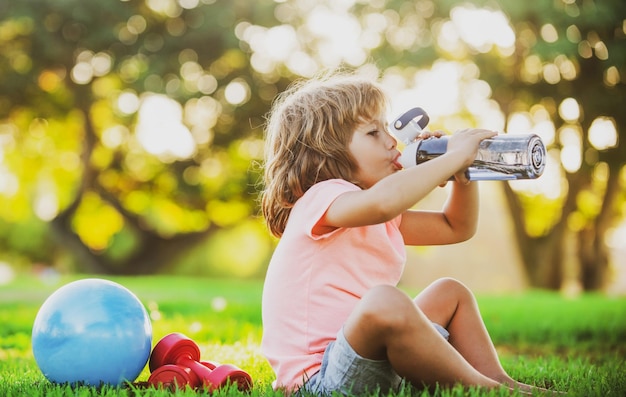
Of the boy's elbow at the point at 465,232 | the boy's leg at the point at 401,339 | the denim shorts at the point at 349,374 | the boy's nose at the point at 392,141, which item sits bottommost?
the denim shorts at the point at 349,374

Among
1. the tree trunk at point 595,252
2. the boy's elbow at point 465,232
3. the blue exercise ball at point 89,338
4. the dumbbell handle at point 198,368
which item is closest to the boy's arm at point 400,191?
the boy's elbow at point 465,232

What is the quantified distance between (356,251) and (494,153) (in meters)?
0.62

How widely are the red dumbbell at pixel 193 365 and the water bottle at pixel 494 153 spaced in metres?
1.07

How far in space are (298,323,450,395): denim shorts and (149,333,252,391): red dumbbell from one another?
405 mm

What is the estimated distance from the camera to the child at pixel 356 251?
251 centimetres

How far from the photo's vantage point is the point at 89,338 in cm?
299

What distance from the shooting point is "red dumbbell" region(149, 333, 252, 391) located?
2.97 meters

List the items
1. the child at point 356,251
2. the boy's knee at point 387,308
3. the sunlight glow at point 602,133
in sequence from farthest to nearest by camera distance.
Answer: the sunlight glow at point 602,133 < the child at point 356,251 < the boy's knee at point 387,308

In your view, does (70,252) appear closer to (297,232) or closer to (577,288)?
(577,288)

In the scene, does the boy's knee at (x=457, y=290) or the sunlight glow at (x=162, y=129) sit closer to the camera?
the boy's knee at (x=457, y=290)

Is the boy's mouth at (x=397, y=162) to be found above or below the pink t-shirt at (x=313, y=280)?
above

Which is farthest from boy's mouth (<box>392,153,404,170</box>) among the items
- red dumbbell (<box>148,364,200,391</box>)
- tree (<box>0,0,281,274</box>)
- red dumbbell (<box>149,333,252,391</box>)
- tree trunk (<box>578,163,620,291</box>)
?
tree trunk (<box>578,163,620,291</box>)

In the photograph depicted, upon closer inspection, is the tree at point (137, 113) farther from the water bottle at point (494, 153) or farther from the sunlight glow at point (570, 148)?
the water bottle at point (494, 153)

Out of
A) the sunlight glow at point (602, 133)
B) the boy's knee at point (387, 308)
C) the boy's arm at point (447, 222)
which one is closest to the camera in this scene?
the boy's knee at point (387, 308)
